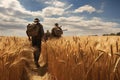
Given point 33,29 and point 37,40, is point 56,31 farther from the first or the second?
point 33,29

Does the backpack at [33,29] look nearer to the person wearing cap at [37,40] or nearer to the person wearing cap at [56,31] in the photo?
the person wearing cap at [37,40]

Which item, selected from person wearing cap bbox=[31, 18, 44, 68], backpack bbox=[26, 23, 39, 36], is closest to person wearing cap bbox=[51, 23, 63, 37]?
person wearing cap bbox=[31, 18, 44, 68]

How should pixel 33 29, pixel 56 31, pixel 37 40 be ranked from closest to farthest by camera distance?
pixel 33 29, pixel 37 40, pixel 56 31

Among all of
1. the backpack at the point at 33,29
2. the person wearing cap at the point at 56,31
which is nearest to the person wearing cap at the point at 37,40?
the backpack at the point at 33,29

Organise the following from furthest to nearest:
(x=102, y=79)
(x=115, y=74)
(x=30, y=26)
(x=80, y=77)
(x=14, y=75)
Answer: (x=30, y=26) < (x=14, y=75) < (x=80, y=77) < (x=102, y=79) < (x=115, y=74)

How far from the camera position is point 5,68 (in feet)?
13.6

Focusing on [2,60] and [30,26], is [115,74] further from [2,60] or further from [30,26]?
[30,26]

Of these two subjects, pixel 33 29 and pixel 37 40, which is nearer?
pixel 33 29

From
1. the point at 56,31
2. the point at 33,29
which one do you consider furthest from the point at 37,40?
the point at 56,31

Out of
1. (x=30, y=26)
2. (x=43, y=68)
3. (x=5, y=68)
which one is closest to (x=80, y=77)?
(x=5, y=68)

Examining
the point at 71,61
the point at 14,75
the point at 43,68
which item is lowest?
the point at 43,68

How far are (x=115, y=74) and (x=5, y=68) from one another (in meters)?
2.03

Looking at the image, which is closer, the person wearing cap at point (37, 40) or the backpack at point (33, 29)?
the person wearing cap at point (37, 40)

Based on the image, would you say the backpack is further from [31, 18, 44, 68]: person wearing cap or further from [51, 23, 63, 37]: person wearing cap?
[51, 23, 63, 37]: person wearing cap
